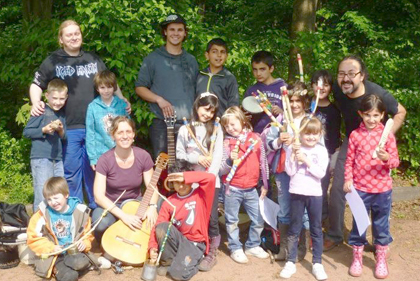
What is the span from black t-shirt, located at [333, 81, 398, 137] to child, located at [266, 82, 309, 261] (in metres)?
0.37

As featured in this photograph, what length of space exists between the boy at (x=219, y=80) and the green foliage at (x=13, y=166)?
9.72 feet

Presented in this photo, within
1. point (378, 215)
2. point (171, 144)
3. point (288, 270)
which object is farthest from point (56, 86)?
point (378, 215)

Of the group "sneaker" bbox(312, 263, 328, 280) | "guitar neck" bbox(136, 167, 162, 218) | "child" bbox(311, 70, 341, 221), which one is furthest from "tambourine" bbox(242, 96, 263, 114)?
"sneaker" bbox(312, 263, 328, 280)

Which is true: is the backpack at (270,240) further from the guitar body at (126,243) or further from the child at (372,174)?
the guitar body at (126,243)

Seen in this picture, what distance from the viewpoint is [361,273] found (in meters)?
4.73

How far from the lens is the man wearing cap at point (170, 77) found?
5.30 m

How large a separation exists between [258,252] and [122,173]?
1520 millimetres

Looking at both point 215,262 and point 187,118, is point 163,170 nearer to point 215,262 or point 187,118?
point 187,118

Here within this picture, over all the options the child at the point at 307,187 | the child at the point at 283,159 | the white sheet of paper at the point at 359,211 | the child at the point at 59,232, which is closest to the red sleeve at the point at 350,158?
the white sheet of paper at the point at 359,211

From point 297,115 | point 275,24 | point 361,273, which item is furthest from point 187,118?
point 275,24

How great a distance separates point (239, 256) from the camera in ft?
16.4

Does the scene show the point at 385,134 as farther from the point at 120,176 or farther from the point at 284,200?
the point at 120,176

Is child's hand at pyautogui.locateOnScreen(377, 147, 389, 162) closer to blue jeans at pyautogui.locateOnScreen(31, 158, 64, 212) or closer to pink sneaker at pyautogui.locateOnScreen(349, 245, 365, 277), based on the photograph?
pink sneaker at pyautogui.locateOnScreen(349, 245, 365, 277)

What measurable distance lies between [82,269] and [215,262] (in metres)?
1.22
